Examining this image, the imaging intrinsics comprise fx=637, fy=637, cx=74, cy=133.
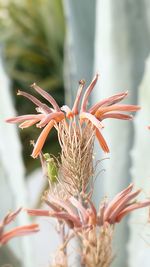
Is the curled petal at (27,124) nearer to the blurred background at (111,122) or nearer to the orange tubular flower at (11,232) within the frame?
the orange tubular flower at (11,232)

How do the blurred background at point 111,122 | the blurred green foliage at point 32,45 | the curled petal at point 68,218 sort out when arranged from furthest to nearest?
the blurred green foliage at point 32,45 → the blurred background at point 111,122 → the curled petal at point 68,218

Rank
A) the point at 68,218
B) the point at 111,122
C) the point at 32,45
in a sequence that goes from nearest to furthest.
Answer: the point at 68,218 → the point at 111,122 → the point at 32,45

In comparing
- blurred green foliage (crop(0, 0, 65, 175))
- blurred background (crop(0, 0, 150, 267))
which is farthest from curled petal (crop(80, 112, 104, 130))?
blurred green foliage (crop(0, 0, 65, 175))

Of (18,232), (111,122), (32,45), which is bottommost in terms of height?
(18,232)

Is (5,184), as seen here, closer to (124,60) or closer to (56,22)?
(124,60)

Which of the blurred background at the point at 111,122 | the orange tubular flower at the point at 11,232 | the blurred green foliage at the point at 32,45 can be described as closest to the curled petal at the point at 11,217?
the orange tubular flower at the point at 11,232

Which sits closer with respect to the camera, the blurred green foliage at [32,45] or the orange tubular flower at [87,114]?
the orange tubular flower at [87,114]

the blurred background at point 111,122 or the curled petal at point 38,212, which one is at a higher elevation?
the blurred background at point 111,122

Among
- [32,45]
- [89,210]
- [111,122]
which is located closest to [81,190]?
[89,210]

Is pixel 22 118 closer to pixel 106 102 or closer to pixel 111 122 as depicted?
pixel 106 102

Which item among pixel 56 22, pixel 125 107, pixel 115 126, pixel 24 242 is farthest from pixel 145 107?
pixel 56 22

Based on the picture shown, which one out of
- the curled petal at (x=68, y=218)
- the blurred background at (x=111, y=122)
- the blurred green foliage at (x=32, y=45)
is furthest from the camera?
the blurred green foliage at (x=32, y=45)
